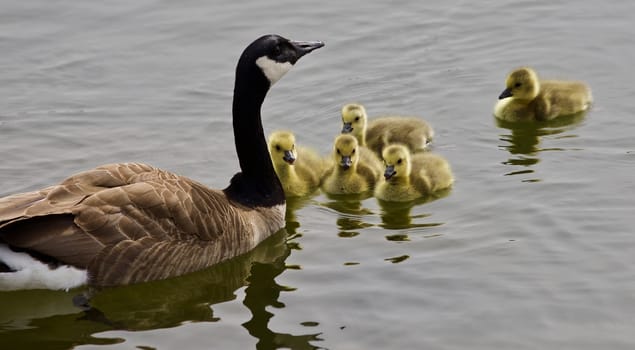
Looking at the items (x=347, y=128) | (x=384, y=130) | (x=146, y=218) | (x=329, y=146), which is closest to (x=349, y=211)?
(x=347, y=128)

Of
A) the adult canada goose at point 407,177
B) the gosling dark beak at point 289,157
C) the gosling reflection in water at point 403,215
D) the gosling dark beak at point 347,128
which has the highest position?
the gosling dark beak at point 347,128

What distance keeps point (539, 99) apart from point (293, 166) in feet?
8.77

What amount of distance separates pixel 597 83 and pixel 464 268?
414 centimetres

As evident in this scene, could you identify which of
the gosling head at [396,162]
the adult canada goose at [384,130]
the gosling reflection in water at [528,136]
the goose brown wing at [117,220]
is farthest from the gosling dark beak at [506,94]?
the goose brown wing at [117,220]

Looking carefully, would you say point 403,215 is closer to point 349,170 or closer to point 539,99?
point 349,170

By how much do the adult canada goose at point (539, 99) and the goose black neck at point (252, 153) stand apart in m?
2.86

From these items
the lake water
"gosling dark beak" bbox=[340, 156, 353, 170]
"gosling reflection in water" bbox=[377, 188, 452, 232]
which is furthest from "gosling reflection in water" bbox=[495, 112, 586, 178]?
"gosling dark beak" bbox=[340, 156, 353, 170]

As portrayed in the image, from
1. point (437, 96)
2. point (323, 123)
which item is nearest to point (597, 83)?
point (437, 96)

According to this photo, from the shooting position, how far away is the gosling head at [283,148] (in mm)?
9477

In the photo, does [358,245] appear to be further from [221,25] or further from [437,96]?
[221,25]

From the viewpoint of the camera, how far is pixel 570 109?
425 inches

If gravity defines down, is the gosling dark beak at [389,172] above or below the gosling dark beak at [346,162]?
below

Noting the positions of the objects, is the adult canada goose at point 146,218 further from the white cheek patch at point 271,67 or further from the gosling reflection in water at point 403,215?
the gosling reflection in water at point 403,215

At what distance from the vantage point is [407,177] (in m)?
9.44
